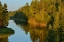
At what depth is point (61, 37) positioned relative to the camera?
41781mm

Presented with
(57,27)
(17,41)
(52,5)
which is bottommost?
(17,41)

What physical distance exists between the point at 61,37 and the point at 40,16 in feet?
212

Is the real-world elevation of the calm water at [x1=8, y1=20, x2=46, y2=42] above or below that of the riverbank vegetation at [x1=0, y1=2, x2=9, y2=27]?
below

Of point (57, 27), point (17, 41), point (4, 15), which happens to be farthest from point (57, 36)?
point (4, 15)

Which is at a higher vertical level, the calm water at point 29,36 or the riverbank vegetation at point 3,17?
the riverbank vegetation at point 3,17

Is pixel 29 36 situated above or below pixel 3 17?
below

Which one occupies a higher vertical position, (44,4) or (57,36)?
(44,4)

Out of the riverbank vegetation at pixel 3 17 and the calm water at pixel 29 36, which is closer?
the calm water at pixel 29 36

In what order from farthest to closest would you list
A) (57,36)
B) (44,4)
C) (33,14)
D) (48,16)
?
(33,14) < (44,4) < (48,16) < (57,36)

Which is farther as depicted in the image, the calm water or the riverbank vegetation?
the riverbank vegetation

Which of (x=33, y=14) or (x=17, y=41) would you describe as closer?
(x=17, y=41)

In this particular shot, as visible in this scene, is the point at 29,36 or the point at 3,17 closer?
the point at 29,36

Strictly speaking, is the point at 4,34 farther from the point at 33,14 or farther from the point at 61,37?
the point at 33,14

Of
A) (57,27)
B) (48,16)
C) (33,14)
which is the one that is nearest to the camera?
(57,27)
